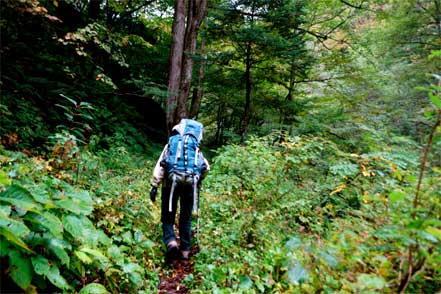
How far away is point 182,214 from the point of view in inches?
182

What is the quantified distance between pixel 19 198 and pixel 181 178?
2083 millimetres

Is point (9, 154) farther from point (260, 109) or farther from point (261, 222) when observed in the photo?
point (260, 109)

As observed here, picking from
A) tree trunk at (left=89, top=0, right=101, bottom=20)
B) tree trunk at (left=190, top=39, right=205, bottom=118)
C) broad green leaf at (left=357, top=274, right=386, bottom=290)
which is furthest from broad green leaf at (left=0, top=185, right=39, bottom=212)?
tree trunk at (left=89, top=0, right=101, bottom=20)

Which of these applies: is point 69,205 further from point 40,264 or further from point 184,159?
point 184,159

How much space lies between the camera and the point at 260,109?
12.7 m

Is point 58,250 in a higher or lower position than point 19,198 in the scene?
lower

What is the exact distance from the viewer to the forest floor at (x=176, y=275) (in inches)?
146

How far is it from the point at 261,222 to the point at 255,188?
1.79 metres

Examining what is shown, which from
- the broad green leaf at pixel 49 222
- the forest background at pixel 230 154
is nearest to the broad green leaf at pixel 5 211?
the forest background at pixel 230 154

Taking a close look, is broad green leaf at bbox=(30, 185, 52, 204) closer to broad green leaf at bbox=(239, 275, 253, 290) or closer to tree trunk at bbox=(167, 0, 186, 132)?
broad green leaf at bbox=(239, 275, 253, 290)

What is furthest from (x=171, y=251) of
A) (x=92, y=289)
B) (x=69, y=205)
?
(x=69, y=205)

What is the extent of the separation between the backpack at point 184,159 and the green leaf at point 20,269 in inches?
80.2

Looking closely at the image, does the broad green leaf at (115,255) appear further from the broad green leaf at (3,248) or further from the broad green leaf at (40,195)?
the broad green leaf at (3,248)

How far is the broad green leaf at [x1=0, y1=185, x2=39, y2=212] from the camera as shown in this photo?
94.0 inches
